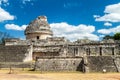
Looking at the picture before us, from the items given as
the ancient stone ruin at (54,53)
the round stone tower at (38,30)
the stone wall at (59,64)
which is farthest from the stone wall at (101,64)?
the round stone tower at (38,30)

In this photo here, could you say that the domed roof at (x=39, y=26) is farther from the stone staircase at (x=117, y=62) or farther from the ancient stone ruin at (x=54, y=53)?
Answer: the stone staircase at (x=117, y=62)

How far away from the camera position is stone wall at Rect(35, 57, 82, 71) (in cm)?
2891

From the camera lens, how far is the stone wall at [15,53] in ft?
115

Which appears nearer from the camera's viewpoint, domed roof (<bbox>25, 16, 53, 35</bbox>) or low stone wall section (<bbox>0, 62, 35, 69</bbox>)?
low stone wall section (<bbox>0, 62, 35, 69</bbox>)

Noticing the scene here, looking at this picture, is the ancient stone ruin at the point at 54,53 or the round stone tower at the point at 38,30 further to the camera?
the round stone tower at the point at 38,30

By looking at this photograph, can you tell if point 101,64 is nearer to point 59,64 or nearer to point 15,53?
point 59,64

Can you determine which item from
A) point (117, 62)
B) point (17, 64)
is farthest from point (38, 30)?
point (117, 62)

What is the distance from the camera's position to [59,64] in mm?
29172

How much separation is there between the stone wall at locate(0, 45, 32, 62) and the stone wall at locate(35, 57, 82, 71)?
5.88 m

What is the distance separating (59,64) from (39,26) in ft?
39.7

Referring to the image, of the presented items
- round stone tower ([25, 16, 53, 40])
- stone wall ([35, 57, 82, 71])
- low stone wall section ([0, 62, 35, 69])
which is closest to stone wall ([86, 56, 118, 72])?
stone wall ([35, 57, 82, 71])

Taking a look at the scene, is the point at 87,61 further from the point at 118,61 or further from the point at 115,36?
the point at 115,36

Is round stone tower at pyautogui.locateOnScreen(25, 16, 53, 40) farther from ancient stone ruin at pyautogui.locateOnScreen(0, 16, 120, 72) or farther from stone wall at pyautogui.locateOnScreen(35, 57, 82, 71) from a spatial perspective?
stone wall at pyautogui.locateOnScreen(35, 57, 82, 71)

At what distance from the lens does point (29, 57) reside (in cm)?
3609
